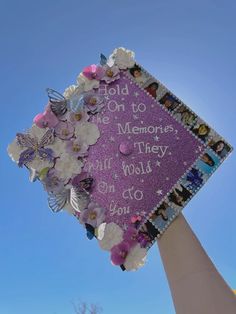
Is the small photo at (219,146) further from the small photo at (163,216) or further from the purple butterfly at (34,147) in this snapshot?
the purple butterfly at (34,147)

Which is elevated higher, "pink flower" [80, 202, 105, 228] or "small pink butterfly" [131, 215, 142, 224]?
"small pink butterfly" [131, 215, 142, 224]

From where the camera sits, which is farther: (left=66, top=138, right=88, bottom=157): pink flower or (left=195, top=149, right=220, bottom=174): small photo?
(left=66, top=138, right=88, bottom=157): pink flower

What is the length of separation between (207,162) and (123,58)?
50.2 inches

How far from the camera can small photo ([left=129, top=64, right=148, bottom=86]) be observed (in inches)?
161

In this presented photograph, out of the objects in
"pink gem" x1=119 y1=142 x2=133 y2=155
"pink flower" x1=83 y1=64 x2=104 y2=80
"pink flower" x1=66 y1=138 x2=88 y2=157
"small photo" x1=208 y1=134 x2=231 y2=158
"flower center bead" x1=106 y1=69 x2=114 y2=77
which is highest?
Answer: "small photo" x1=208 y1=134 x2=231 y2=158

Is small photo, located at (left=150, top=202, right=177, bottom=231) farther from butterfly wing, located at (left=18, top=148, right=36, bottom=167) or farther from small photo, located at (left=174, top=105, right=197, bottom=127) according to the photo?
butterfly wing, located at (left=18, top=148, right=36, bottom=167)

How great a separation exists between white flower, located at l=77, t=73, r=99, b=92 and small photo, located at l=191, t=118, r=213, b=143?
3.31 feet

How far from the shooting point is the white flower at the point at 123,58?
163 inches

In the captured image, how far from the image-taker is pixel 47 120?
4055mm

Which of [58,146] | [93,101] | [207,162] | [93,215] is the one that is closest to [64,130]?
[58,146]

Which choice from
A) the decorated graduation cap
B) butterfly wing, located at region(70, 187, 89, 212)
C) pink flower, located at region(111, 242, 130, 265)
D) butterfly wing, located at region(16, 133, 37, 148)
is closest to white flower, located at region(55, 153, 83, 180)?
the decorated graduation cap

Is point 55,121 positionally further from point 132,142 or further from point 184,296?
point 184,296

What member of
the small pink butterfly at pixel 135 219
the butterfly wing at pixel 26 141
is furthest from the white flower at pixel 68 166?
the small pink butterfly at pixel 135 219

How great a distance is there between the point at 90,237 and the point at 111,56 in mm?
1727
